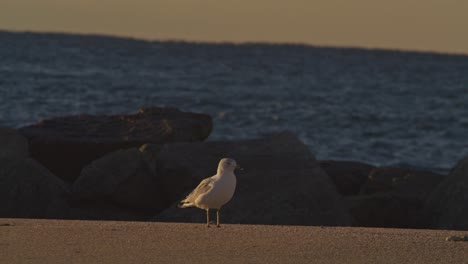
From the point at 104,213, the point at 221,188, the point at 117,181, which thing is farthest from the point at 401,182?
the point at 221,188

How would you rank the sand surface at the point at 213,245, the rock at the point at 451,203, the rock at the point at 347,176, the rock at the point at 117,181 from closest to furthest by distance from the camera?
the sand surface at the point at 213,245, the rock at the point at 451,203, the rock at the point at 117,181, the rock at the point at 347,176

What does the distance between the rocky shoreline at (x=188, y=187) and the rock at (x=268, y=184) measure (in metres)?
0.01

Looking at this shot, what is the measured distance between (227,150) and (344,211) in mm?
1841

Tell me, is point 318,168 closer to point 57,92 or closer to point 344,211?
point 344,211

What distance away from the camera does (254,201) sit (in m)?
11.5

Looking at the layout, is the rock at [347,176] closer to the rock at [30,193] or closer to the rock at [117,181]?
the rock at [117,181]

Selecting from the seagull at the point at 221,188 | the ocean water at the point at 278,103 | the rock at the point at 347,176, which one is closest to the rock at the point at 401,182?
the rock at the point at 347,176

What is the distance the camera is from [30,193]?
12.1 meters

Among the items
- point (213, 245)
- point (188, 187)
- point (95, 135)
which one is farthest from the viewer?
point (95, 135)

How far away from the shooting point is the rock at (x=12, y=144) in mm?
13087

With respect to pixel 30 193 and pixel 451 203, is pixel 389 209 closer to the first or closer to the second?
pixel 451 203

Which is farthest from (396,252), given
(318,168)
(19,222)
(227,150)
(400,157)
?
(400,157)

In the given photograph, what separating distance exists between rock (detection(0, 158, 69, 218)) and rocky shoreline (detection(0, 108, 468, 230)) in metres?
0.01

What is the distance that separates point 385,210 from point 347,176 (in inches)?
92.5
